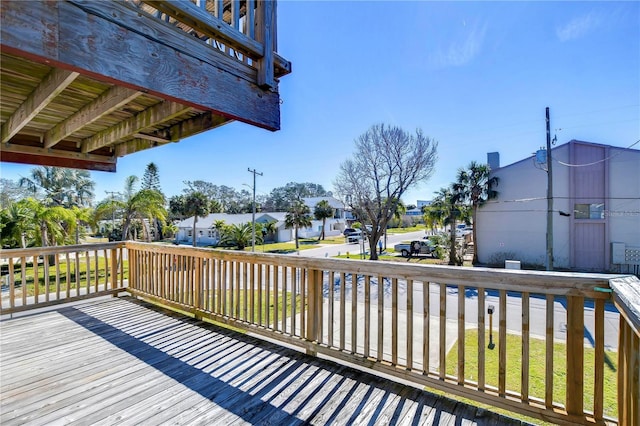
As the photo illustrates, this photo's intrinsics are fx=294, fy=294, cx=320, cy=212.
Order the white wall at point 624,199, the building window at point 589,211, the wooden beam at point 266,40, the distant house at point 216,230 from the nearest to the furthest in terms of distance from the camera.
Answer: the wooden beam at point 266,40, the white wall at point 624,199, the building window at point 589,211, the distant house at point 216,230

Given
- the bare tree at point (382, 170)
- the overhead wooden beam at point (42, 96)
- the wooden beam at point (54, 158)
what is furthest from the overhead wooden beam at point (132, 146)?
the bare tree at point (382, 170)

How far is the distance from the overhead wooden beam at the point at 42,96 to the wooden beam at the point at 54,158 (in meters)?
0.76

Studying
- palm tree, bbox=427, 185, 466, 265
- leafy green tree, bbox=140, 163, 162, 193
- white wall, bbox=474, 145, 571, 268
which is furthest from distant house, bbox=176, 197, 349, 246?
white wall, bbox=474, 145, 571, 268

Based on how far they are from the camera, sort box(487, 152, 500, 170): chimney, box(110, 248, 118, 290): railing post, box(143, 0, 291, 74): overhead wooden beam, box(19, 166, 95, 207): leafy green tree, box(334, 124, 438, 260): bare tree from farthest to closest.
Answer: box(19, 166, 95, 207): leafy green tree → box(487, 152, 500, 170): chimney → box(334, 124, 438, 260): bare tree → box(110, 248, 118, 290): railing post → box(143, 0, 291, 74): overhead wooden beam

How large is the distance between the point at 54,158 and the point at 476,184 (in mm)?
17439

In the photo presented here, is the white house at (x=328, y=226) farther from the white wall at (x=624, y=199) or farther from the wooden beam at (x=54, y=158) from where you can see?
the wooden beam at (x=54, y=158)

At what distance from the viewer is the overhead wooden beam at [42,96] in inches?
53.2

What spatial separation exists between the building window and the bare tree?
6.95 meters

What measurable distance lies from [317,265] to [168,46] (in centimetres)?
181

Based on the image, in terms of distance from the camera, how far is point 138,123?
220 cm

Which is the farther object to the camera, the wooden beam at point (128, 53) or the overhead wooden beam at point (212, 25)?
the overhead wooden beam at point (212, 25)

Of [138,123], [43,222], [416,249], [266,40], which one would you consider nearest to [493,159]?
[416,249]

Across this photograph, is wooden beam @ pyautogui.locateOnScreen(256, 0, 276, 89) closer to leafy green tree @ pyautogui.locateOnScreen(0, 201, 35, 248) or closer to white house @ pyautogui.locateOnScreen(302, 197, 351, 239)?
leafy green tree @ pyautogui.locateOnScreen(0, 201, 35, 248)

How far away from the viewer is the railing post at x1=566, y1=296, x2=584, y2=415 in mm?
1604
